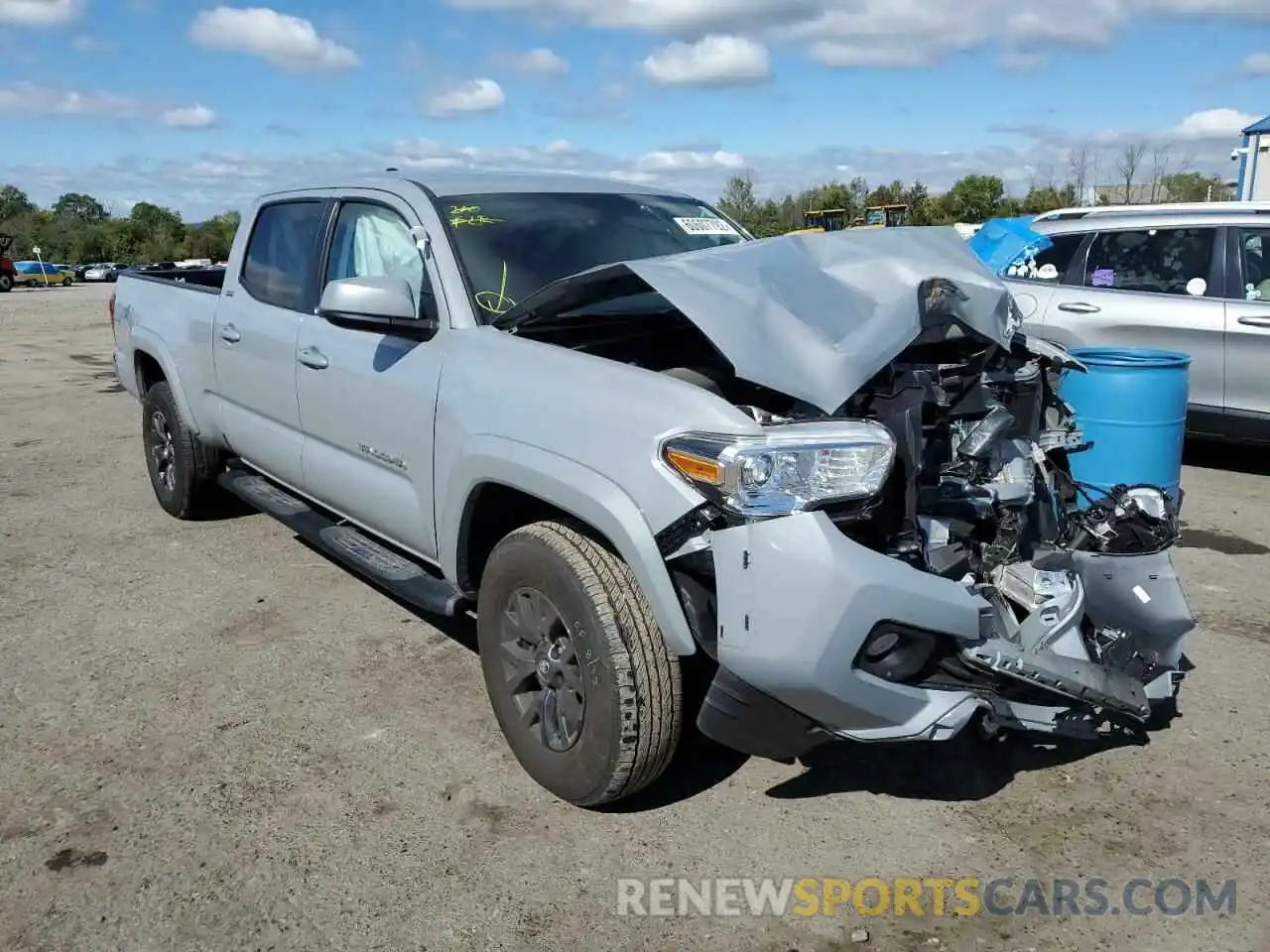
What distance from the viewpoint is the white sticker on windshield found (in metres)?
4.42

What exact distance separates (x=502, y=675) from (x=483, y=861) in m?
0.59

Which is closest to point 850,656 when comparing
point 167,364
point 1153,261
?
point 167,364

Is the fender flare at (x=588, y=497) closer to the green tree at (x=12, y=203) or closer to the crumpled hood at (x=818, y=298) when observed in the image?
the crumpled hood at (x=818, y=298)

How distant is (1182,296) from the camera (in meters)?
7.08

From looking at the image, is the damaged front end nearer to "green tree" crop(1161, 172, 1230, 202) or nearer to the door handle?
the door handle

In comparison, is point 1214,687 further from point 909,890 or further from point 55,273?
point 55,273

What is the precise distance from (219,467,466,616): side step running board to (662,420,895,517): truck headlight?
4.32ft

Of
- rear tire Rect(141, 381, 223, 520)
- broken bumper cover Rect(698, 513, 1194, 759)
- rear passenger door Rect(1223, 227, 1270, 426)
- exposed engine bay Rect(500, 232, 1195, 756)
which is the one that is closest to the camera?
broken bumper cover Rect(698, 513, 1194, 759)

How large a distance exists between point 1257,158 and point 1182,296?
22.8 metres

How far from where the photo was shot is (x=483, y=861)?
297 cm

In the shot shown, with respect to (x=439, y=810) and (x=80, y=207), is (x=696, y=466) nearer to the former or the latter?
(x=439, y=810)

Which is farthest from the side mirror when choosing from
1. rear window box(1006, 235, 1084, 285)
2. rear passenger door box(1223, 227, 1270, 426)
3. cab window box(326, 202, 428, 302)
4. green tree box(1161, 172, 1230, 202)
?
green tree box(1161, 172, 1230, 202)

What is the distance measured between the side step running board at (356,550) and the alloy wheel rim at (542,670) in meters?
0.39

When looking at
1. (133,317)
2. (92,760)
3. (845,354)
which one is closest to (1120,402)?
(845,354)
